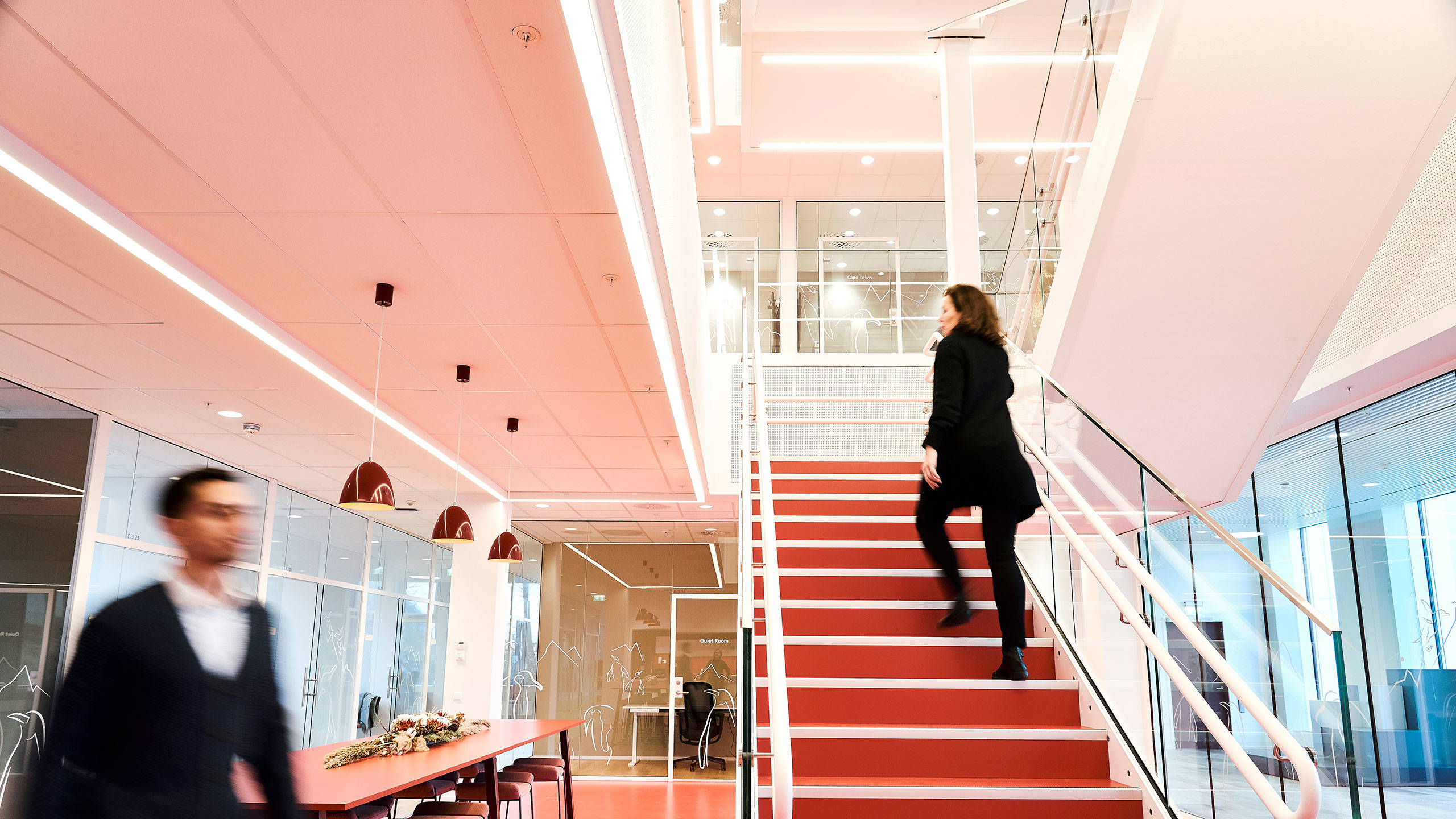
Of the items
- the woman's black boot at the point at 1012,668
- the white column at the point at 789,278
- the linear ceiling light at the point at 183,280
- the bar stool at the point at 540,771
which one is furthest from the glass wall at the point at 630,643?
the woman's black boot at the point at 1012,668

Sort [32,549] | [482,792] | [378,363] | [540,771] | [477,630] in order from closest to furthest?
[378,363], [32,549], [482,792], [540,771], [477,630]

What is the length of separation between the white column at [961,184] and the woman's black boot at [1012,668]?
3112 mm

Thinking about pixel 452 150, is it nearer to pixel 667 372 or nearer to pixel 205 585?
pixel 205 585

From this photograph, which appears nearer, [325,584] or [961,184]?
[961,184]

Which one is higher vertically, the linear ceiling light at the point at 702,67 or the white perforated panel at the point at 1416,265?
the linear ceiling light at the point at 702,67

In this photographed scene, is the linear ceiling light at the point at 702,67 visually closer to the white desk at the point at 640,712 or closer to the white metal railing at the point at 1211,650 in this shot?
the white metal railing at the point at 1211,650

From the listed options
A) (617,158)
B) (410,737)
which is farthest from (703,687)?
(617,158)

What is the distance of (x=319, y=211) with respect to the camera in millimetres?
3578

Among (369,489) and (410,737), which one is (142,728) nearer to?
(369,489)

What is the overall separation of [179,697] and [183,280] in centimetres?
325

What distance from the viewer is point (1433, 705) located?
19.6 ft

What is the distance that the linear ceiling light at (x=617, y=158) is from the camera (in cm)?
261

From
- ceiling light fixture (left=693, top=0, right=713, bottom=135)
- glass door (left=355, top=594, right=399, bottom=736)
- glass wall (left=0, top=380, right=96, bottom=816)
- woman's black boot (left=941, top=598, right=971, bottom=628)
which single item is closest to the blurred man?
woman's black boot (left=941, top=598, right=971, bottom=628)

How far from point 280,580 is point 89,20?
24.8 feet
